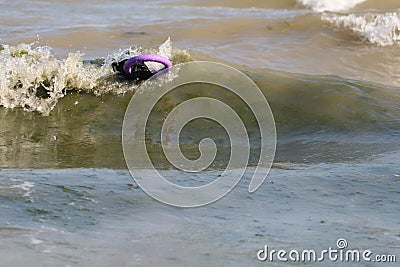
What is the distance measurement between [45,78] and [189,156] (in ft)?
5.54

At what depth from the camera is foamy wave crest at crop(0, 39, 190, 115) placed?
5.18 metres

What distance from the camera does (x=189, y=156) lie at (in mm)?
4320

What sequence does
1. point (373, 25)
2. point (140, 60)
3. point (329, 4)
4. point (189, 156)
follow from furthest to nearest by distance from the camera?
point (329, 4) → point (373, 25) → point (140, 60) → point (189, 156)

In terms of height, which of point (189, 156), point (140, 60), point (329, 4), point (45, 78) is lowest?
point (189, 156)

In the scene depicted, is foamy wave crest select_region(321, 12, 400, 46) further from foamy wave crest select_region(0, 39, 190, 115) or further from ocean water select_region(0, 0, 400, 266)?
foamy wave crest select_region(0, 39, 190, 115)

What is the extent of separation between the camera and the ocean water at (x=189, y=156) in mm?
2596

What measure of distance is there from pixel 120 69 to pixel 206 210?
268 centimetres

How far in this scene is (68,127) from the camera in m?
4.91

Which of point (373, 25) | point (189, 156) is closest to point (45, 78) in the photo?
point (189, 156)

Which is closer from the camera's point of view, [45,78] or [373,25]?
[45,78]

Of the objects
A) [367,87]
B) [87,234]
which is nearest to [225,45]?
[367,87]

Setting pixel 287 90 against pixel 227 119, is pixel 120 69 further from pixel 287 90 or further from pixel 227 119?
pixel 287 90

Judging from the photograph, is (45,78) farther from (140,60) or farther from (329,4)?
(329,4)

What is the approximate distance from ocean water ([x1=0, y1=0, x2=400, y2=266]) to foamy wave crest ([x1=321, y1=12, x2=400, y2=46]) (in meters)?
0.89
